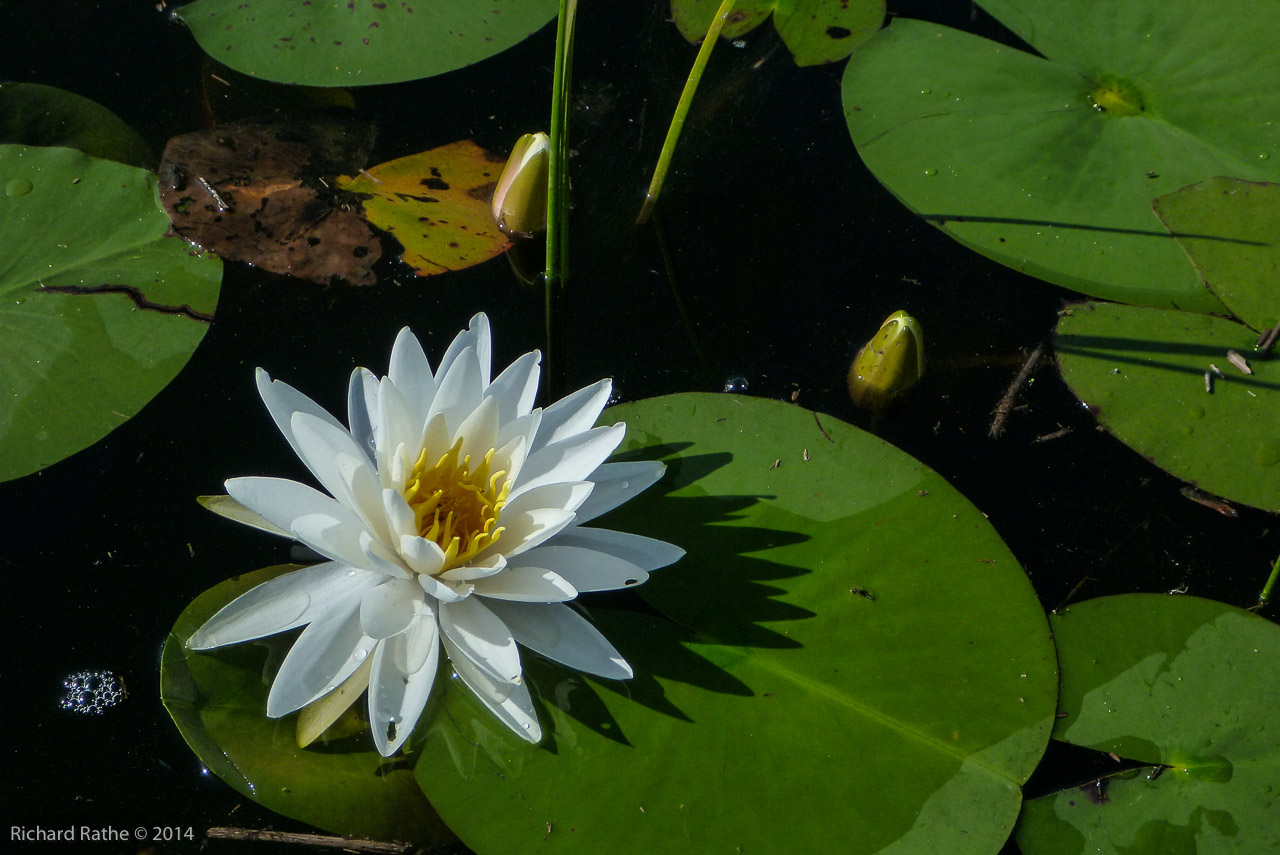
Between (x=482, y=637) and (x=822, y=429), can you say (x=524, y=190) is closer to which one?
(x=822, y=429)

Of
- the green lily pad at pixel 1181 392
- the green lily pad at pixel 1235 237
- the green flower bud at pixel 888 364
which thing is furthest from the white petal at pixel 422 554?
the green lily pad at pixel 1235 237

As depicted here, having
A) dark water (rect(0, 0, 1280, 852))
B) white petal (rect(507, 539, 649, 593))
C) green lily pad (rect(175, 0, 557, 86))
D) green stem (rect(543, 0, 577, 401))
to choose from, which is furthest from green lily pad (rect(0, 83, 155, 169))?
white petal (rect(507, 539, 649, 593))

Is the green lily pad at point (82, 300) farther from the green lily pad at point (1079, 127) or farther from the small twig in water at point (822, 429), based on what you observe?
the green lily pad at point (1079, 127)

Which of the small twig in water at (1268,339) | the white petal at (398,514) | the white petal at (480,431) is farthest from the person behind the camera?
the small twig in water at (1268,339)

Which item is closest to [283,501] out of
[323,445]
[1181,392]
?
[323,445]

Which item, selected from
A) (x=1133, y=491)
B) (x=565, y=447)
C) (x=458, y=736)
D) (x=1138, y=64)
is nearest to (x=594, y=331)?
(x=565, y=447)

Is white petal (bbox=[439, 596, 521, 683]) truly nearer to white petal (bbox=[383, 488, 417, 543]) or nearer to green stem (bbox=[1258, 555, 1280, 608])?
white petal (bbox=[383, 488, 417, 543])

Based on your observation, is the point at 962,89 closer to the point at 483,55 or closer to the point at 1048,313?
the point at 1048,313
